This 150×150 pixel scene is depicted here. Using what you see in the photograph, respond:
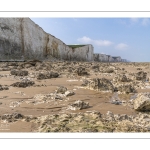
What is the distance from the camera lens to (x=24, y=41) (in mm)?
20250

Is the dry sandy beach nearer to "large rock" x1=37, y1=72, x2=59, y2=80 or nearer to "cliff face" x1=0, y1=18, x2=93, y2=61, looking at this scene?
"large rock" x1=37, y1=72, x2=59, y2=80

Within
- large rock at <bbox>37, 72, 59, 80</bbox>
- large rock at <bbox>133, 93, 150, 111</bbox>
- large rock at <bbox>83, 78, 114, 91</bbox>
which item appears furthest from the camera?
large rock at <bbox>37, 72, 59, 80</bbox>

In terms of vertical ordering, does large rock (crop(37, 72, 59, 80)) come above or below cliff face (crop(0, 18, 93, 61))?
below

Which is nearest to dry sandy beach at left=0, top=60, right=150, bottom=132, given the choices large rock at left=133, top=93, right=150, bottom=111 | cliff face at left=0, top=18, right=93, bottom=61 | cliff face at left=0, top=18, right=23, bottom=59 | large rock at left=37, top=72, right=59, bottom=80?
large rock at left=133, top=93, right=150, bottom=111

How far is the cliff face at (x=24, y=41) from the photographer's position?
1803cm

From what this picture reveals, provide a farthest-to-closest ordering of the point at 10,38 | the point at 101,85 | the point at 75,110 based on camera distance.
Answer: the point at 10,38 → the point at 101,85 → the point at 75,110

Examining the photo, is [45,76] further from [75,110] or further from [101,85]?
[75,110]

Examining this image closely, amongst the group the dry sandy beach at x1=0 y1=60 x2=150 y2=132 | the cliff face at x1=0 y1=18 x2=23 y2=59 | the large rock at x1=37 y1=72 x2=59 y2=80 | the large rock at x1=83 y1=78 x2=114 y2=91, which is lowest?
the dry sandy beach at x1=0 y1=60 x2=150 y2=132

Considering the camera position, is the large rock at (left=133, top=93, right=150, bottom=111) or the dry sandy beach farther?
the large rock at (left=133, top=93, right=150, bottom=111)

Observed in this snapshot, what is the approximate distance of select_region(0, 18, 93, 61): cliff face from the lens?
1803 cm

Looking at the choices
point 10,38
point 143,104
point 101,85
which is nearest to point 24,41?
point 10,38

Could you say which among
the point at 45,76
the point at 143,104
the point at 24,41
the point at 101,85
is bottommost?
the point at 143,104
